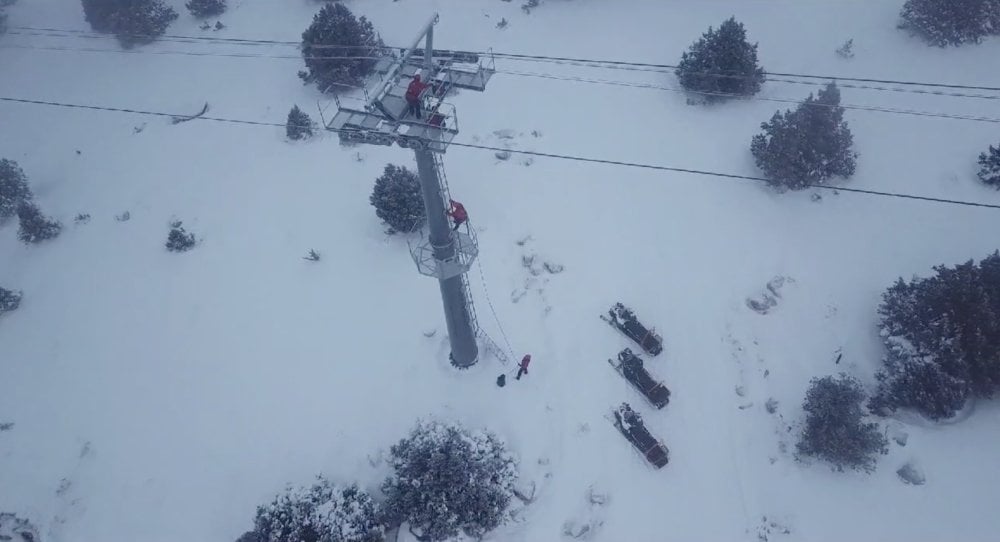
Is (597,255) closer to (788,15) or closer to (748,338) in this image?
(748,338)

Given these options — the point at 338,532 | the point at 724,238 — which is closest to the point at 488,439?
the point at 338,532

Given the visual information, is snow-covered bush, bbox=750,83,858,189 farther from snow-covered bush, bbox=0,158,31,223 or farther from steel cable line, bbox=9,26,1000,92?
snow-covered bush, bbox=0,158,31,223

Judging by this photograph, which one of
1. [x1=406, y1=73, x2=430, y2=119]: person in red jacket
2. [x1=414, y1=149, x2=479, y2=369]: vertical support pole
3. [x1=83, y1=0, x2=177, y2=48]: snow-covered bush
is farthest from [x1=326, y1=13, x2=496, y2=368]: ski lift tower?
[x1=83, y1=0, x2=177, y2=48]: snow-covered bush

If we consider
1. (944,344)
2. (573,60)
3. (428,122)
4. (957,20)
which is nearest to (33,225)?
(428,122)

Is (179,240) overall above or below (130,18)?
below

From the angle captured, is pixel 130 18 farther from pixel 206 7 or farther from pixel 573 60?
pixel 573 60

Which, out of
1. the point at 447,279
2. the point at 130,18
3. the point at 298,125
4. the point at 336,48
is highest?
the point at 336,48
